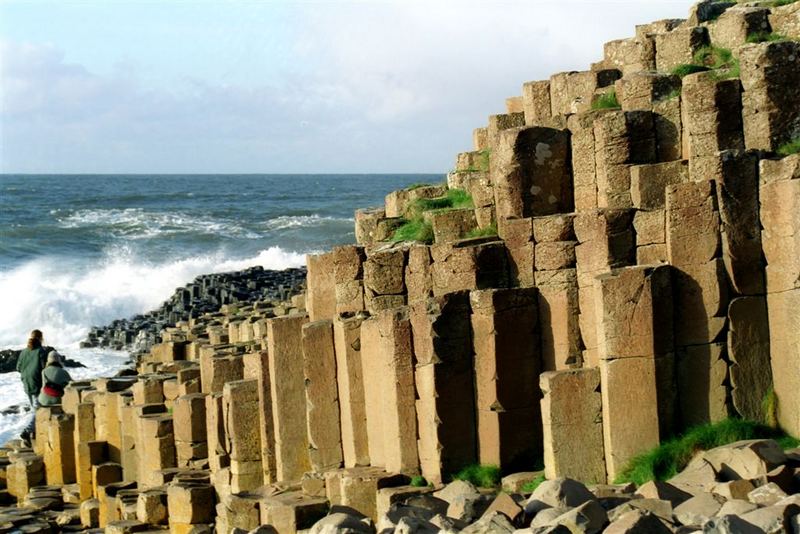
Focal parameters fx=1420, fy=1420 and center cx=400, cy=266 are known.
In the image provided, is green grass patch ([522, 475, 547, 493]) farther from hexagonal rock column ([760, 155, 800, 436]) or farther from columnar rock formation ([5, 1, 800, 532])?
hexagonal rock column ([760, 155, 800, 436])

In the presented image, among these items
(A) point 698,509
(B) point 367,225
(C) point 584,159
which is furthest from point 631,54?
(A) point 698,509

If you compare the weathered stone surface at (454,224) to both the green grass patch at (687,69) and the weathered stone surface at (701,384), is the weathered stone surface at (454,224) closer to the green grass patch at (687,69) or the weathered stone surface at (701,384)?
the green grass patch at (687,69)

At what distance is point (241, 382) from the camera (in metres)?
18.5

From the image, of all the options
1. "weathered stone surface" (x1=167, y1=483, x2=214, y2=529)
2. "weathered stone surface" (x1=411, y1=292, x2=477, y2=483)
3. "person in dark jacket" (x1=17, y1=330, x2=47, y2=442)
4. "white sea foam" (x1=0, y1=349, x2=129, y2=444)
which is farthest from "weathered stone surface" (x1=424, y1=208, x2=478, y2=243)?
"white sea foam" (x1=0, y1=349, x2=129, y2=444)

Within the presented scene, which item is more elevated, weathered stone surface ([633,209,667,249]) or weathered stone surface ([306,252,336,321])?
weathered stone surface ([633,209,667,249])

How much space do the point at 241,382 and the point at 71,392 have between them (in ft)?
22.7

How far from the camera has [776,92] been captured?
15.0 m

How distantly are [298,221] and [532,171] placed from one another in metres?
58.4

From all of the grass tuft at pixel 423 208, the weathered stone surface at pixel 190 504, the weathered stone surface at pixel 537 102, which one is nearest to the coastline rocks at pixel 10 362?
the weathered stone surface at pixel 190 504

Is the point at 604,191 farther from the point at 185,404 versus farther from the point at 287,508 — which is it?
the point at 185,404

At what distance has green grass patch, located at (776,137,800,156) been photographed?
48.5ft

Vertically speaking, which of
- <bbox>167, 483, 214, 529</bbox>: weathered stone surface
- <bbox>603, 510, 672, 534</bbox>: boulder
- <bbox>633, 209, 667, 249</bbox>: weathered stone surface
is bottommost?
<bbox>167, 483, 214, 529</bbox>: weathered stone surface

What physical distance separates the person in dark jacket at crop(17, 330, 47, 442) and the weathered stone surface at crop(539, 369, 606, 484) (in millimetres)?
14498

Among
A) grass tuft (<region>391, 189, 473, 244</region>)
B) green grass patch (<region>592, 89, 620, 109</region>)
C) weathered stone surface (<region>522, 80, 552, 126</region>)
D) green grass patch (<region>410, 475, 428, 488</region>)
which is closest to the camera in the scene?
green grass patch (<region>410, 475, 428, 488</region>)
